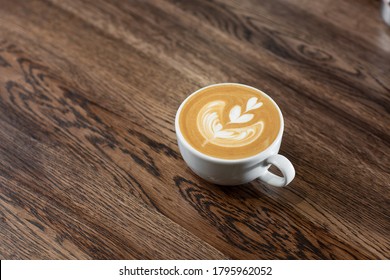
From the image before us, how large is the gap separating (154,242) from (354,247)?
11.8 inches

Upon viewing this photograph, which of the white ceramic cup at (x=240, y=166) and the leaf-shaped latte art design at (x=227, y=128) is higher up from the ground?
the leaf-shaped latte art design at (x=227, y=128)

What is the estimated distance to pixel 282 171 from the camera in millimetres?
763

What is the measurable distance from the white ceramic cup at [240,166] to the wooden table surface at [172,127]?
1.5 inches

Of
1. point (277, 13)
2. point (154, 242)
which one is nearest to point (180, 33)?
point (277, 13)

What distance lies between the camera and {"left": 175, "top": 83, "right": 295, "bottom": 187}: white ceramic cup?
746 mm

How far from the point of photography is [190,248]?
771 mm

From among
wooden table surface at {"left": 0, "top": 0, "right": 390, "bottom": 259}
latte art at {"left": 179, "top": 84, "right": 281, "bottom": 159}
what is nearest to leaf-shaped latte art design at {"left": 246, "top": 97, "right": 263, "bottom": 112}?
latte art at {"left": 179, "top": 84, "right": 281, "bottom": 159}

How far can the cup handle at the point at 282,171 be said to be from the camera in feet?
2.48

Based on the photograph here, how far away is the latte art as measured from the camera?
763 millimetres

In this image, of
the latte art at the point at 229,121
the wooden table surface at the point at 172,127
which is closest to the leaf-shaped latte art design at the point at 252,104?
the latte art at the point at 229,121

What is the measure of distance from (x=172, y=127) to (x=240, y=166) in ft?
0.68

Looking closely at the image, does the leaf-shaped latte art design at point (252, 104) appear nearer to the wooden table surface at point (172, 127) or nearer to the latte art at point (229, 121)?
the latte art at point (229, 121)

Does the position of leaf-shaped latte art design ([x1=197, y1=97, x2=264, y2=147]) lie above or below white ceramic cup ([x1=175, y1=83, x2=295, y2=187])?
above

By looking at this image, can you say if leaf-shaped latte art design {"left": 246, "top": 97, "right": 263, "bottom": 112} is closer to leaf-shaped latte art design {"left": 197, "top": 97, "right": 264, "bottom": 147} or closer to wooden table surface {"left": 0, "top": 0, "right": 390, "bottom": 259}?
leaf-shaped latte art design {"left": 197, "top": 97, "right": 264, "bottom": 147}
